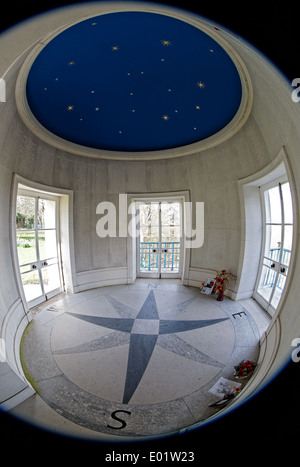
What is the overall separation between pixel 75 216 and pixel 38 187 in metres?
1.16

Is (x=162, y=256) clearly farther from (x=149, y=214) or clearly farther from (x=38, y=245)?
(x=38, y=245)

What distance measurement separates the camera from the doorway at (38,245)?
3777 millimetres

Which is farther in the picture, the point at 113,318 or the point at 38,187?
the point at 38,187

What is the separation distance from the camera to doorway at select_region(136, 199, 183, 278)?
18.5 feet

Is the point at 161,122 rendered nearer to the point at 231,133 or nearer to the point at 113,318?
the point at 231,133

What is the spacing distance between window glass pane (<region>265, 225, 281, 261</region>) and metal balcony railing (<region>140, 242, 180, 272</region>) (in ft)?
7.97

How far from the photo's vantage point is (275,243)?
381 centimetres

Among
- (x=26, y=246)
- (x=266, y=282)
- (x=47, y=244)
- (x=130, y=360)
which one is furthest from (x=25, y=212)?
(x=266, y=282)

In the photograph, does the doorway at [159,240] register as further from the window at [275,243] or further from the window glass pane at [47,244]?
the window glass pane at [47,244]

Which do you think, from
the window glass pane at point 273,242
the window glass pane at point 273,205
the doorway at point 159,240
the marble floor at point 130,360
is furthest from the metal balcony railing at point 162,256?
the window glass pane at point 273,205

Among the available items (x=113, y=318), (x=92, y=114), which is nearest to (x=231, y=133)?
(x=92, y=114)

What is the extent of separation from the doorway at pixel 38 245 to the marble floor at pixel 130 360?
0.48m

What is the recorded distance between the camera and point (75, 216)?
4715 mm

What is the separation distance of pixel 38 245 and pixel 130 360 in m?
3.21
